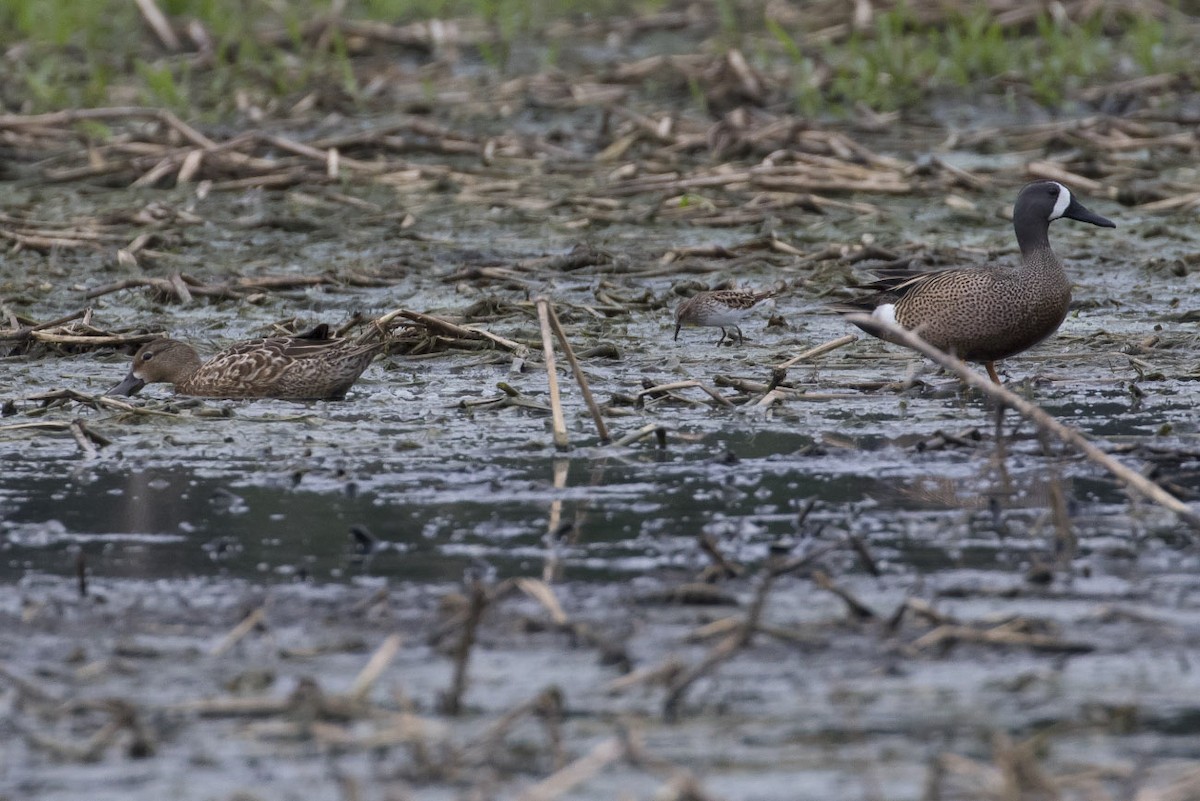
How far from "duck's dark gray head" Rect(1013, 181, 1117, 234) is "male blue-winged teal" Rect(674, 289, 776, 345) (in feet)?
4.62

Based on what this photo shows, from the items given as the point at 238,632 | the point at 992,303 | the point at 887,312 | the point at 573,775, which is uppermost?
the point at 573,775

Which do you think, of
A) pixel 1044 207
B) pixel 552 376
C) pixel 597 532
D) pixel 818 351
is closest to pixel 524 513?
pixel 597 532

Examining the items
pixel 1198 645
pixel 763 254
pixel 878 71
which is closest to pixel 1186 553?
pixel 1198 645

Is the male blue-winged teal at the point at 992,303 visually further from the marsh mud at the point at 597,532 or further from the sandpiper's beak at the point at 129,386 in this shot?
the sandpiper's beak at the point at 129,386

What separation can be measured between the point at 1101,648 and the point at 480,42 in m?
14.3

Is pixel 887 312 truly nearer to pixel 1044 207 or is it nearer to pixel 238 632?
pixel 1044 207

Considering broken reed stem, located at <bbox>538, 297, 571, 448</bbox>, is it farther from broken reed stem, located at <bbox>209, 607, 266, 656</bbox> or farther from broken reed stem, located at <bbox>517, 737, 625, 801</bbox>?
broken reed stem, located at <bbox>517, 737, 625, 801</bbox>

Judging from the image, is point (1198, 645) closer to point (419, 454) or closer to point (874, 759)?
point (874, 759)

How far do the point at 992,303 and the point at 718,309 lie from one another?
63.9 inches

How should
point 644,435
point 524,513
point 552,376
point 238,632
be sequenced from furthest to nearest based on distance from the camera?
point 644,435
point 552,376
point 524,513
point 238,632

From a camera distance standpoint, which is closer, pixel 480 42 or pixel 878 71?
pixel 878 71

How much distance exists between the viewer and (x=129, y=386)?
27.8 ft

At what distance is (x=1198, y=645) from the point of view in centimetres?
469

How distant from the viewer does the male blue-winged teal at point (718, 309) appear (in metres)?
9.55
